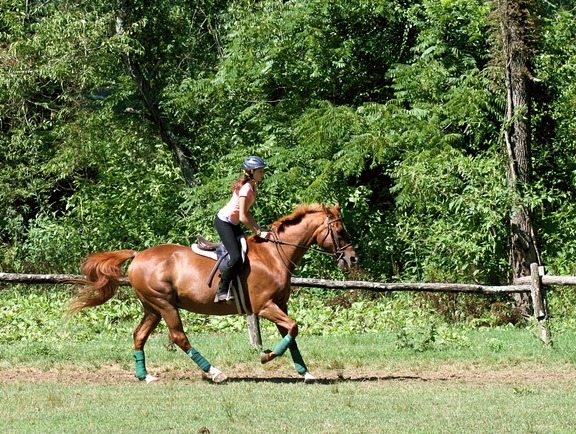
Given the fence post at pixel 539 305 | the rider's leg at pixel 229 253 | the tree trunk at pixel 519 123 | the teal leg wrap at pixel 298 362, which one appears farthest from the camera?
the tree trunk at pixel 519 123

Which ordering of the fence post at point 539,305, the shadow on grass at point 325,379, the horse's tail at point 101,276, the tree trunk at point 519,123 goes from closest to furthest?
1. the shadow on grass at point 325,379
2. the horse's tail at point 101,276
3. the fence post at point 539,305
4. the tree trunk at point 519,123

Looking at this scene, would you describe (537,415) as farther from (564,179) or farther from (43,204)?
(43,204)

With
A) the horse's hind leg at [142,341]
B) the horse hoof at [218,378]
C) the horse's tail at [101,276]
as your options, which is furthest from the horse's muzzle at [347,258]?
the horse's tail at [101,276]

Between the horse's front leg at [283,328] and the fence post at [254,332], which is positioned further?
the fence post at [254,332]

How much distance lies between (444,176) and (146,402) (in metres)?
11.1

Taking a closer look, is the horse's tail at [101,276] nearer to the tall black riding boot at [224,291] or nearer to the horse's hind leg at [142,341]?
the horse's hind leg at [142,341]

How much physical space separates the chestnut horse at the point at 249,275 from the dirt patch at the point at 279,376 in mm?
539

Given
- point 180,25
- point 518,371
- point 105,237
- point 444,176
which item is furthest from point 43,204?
point 518,371

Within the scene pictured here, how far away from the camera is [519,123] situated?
20.0m

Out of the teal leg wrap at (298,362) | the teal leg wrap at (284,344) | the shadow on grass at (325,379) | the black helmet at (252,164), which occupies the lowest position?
the shadow on grass at (325,379)

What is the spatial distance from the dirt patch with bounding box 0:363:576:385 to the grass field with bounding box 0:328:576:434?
16 mm

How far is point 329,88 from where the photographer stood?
79.8 ft

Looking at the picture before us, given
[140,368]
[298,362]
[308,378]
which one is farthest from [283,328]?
[140,368]

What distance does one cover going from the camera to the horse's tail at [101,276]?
43.3ft
